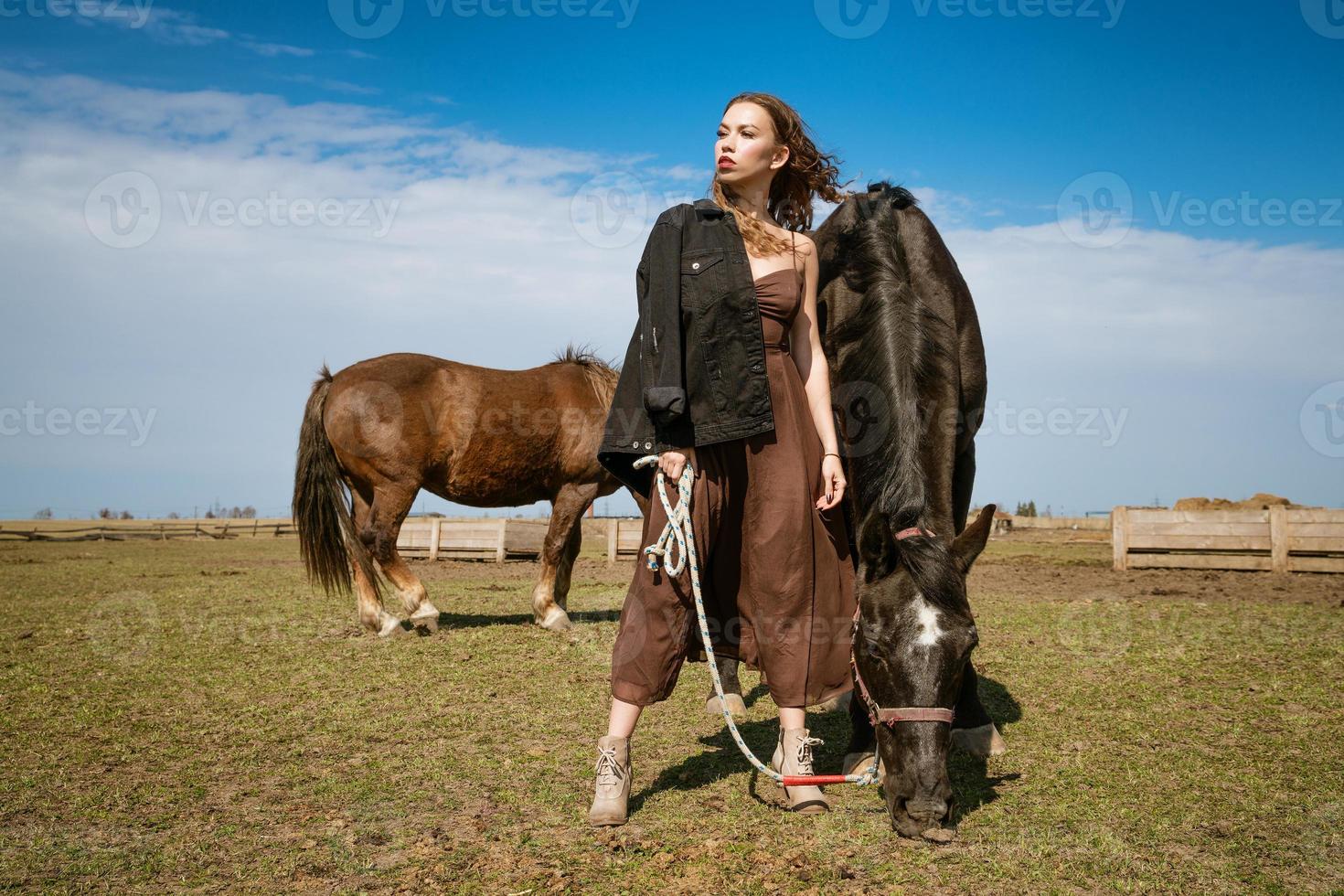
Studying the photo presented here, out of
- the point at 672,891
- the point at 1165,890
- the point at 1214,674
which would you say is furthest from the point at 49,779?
the point at 1214,674

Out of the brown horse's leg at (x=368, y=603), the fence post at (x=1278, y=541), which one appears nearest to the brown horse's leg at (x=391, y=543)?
the brown horse's leg at (x=368, y=603)

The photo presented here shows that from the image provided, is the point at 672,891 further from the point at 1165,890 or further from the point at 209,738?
the point at 209,738

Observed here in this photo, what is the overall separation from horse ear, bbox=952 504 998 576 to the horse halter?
90mm

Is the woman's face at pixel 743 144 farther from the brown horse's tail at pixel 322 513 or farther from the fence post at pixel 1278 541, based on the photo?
the fence post at pixel 1278 541

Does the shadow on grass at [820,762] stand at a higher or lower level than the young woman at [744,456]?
lower

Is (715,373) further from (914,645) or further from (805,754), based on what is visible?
(805,754)

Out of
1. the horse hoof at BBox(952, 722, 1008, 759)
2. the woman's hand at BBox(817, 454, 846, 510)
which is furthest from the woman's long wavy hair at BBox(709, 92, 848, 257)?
the horse hoof at BBox(952, 722, 1008, 759)

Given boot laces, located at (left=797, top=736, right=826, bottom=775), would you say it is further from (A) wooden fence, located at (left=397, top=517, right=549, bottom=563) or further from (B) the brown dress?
(A) wooden fence, located at (left=397, top=517, right=549, bottom=563)

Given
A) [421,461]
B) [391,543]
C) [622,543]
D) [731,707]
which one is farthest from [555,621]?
[622,543]

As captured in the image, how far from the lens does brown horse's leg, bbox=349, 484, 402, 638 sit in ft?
22.3

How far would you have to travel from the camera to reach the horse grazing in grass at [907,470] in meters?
2.44

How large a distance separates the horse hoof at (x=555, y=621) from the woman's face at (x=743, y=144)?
485cm

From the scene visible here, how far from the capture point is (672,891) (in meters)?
2.14

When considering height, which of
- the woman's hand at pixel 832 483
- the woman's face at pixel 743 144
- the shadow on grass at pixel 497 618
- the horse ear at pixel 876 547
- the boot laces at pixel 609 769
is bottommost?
the shadow on grass at pixel 497 618
